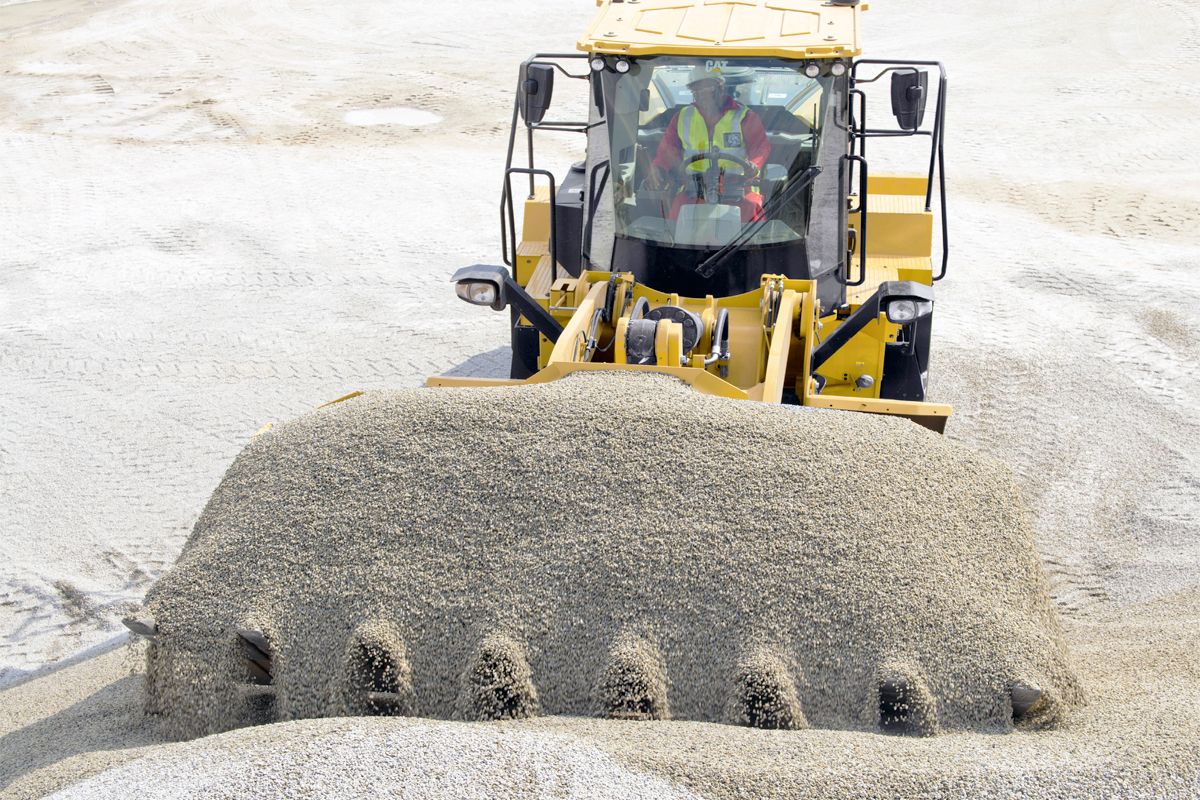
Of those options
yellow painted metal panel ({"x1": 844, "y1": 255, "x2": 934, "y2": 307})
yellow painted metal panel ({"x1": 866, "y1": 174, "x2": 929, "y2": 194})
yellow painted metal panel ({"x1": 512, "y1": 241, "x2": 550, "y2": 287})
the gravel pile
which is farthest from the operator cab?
yellow painted metal panel ({"x1": 866, "y1": 174, "x2": 929, "y2": 194})

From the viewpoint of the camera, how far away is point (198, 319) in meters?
8.84

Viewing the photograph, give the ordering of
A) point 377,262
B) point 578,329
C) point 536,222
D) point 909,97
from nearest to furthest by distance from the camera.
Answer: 1. point 578,329
2. point 909,97
3. point 536,222
4. point 377,262

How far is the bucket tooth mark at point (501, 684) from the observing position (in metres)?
3.62

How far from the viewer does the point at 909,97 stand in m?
5.46

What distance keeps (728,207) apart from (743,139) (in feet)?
1.00

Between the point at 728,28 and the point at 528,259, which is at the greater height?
the point at 728,28

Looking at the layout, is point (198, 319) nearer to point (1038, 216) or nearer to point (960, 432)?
point (960, 432)

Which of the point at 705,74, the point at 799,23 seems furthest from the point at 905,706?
the point at 799,23

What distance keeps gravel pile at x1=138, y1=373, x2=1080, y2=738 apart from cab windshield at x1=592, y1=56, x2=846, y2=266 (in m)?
1.60

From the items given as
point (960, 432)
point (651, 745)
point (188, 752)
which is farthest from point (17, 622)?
point (960, 432)

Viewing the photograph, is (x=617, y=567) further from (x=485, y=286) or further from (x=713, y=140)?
(x=713, y=140)

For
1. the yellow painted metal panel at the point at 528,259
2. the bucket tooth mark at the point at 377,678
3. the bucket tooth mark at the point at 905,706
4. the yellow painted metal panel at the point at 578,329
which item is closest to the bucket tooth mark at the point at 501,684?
the bucket tooth mark at the point at 377,678

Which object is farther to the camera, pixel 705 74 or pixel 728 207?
pixel 728 207

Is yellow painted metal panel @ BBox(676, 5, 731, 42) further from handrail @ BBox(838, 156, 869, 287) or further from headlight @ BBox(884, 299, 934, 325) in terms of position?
headlight @ BBox(884, 299, 934, 325)
